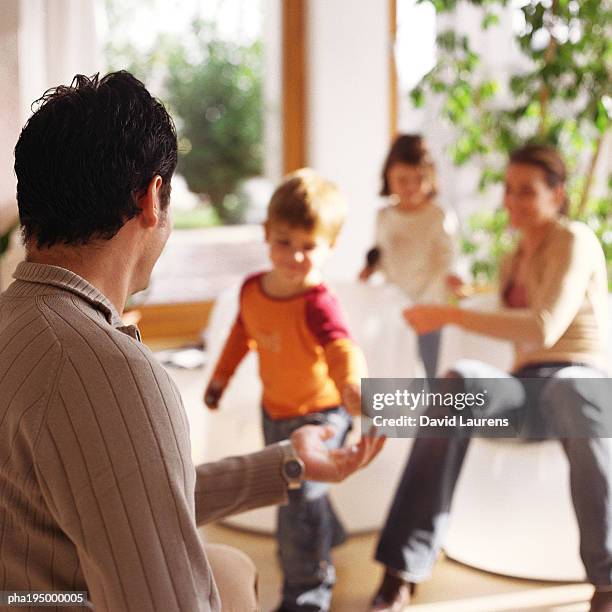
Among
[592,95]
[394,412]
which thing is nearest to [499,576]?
[394,412]

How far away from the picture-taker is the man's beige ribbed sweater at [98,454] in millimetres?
733

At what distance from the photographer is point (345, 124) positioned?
3918 mm

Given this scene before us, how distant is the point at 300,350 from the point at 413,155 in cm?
100

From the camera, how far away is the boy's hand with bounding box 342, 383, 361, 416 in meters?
1.27

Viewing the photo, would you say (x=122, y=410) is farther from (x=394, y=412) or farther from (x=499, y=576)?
(x=499, y=576)

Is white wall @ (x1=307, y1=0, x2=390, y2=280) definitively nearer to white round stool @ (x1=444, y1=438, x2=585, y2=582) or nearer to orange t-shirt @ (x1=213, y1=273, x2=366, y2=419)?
white round stool @ (x1=444, y1=438, x2=585, y2=582)

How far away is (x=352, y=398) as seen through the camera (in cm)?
129

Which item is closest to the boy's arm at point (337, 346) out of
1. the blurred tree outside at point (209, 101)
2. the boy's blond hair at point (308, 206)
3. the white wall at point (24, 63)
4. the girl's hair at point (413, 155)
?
the boy's blond hair at point (308, 206)

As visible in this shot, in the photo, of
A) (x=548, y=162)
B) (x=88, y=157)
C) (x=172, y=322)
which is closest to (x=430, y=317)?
(x=548, y=162)

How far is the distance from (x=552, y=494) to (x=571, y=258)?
51 centimetres

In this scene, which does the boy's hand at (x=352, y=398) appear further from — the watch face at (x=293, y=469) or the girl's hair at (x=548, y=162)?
the girl's hair at (x=548, y=162)

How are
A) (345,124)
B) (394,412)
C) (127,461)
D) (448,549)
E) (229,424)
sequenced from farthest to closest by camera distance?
(345,124)
(229,424)
(448,549)
(394,412)
(127,461)

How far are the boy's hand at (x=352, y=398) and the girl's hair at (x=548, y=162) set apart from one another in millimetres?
414

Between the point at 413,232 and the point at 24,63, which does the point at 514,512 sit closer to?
the point at 413,232
